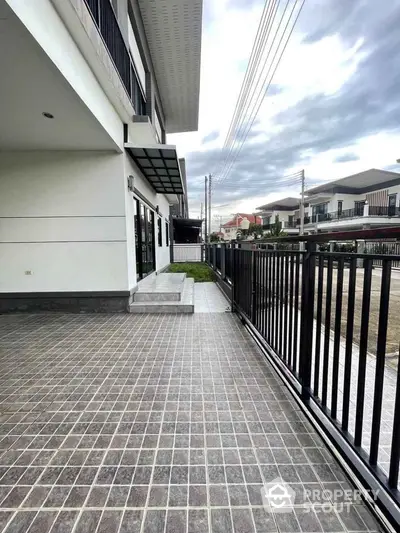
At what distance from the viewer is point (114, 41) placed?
3898 millimetres

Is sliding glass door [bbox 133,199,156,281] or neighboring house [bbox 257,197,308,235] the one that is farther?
neighboring house [bbox 257,197,308,235]

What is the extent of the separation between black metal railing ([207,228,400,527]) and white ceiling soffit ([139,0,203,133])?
4.91 m

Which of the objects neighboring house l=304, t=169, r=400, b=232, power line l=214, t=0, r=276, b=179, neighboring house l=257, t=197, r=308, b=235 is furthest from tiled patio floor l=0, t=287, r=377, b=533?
neighboring house l=257, t=197, r=308, b=235

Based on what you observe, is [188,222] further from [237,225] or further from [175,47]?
[237,225]

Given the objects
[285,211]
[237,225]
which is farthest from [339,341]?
[237,225]

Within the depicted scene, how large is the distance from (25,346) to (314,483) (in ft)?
11.2

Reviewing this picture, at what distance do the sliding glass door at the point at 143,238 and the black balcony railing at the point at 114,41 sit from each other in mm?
2208

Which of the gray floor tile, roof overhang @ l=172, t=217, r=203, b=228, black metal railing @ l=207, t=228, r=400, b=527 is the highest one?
roof overhang @ l=172, t=217, r=203, b=228

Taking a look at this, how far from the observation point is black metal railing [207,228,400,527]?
46.2 inches

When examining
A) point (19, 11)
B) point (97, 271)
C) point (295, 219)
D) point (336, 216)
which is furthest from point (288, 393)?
point (295, 219)

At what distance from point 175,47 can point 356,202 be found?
84.2ft

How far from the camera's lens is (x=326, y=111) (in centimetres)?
1257

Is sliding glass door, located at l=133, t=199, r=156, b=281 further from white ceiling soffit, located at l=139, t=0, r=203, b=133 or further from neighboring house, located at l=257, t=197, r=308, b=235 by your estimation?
neighboring house, located at l=257, t=197, r=308, b=235

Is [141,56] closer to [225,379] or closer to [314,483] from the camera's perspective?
[225,379]
